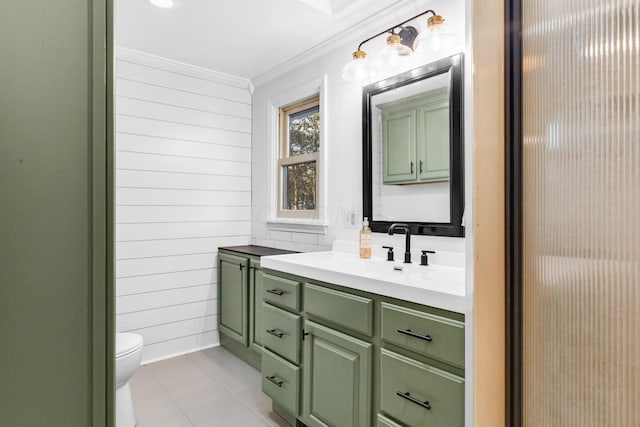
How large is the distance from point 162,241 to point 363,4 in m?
2.35

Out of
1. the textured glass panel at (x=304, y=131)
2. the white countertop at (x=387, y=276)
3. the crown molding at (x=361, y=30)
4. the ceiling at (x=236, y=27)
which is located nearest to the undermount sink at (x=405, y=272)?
the white countertop at (x=387, y=276)

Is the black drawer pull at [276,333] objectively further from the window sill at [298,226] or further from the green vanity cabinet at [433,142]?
the green vanity cabinet at [433,142]

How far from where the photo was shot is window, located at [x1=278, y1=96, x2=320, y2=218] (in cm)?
286

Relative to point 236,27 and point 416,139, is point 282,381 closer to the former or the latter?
point 416,139

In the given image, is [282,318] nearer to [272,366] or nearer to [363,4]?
[272,366]

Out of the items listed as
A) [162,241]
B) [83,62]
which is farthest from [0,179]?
[162,241]

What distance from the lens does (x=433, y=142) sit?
75.3 inches

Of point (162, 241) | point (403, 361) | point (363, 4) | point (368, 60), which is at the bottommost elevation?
→ point (403, 361)

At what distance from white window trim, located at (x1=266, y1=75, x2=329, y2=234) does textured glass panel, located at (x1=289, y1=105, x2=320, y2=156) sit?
13 centimetres

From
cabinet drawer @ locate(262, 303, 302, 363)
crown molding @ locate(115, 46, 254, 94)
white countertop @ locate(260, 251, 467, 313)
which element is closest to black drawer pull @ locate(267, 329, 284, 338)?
cabinet drawer @ locate(262, 303, 302, 363)

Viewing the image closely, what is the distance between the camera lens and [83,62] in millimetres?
621

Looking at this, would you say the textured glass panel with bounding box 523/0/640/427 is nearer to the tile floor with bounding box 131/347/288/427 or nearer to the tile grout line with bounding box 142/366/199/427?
the tile floor with bounding box 131/347/288/427

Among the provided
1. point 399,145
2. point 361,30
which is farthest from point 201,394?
point 361,30

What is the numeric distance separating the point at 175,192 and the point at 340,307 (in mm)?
2042
